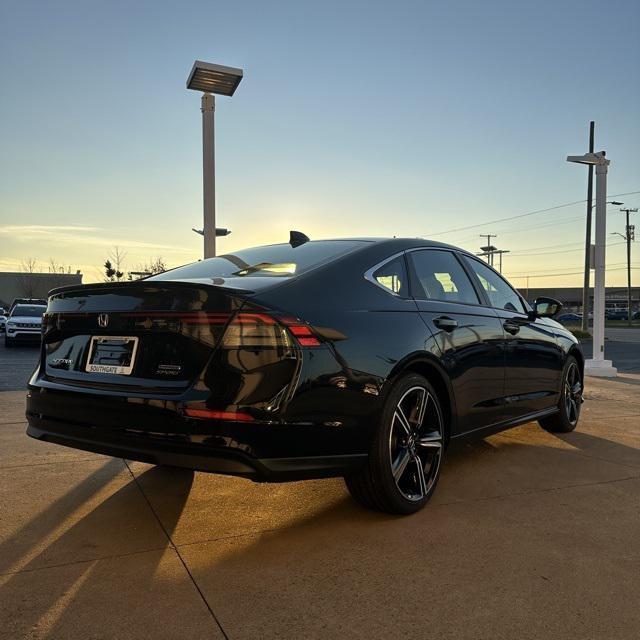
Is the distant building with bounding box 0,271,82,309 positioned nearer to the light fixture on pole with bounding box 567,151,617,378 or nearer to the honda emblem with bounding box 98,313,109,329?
the light fixture on pole with bounding box 567,151,617,378

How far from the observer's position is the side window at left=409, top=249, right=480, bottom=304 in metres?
3.92

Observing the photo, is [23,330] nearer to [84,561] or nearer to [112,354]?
[112,354]

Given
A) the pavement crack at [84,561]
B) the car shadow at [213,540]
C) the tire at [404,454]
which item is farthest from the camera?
the tire at [404,454]

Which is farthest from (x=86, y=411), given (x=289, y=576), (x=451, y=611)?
(x=451, y=611)

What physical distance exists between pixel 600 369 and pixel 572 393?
238 inches

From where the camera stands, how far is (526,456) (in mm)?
4848

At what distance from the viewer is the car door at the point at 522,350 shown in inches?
181

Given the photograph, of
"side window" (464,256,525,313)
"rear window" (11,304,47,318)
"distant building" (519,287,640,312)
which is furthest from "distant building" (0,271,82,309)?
"side window" (464,256,525,313)

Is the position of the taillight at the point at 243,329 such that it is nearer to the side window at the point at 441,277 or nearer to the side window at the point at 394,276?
the side window at the point at 394,276

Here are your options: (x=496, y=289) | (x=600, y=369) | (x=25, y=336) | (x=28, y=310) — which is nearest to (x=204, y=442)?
(x=496, y=289)

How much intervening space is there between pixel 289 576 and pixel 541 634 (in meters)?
0.99

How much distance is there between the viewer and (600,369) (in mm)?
11273

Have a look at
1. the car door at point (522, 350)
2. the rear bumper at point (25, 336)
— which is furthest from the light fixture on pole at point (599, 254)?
the rear bumper at point (25, 336)

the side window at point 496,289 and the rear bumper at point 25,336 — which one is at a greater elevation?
the side window at point 496,289
